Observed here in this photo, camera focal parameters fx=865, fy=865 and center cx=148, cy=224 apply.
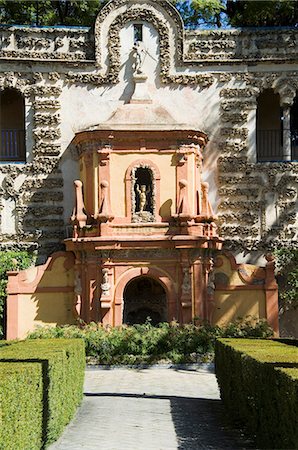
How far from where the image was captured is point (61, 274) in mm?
32469

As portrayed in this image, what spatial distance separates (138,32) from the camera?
117 ft

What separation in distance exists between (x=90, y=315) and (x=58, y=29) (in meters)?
11.9

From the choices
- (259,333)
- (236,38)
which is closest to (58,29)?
(236,38)

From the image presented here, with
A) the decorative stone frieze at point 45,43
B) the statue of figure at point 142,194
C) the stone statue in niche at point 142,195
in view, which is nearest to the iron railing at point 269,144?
the stone statue in niche at point 142,195

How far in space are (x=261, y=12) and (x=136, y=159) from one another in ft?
37.6

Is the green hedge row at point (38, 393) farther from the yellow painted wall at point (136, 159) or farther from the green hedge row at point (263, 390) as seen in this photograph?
the yellow painted wall at point (136, 159)

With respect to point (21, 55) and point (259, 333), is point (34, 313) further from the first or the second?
point (21, 55)

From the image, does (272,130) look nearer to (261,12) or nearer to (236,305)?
(261,12)

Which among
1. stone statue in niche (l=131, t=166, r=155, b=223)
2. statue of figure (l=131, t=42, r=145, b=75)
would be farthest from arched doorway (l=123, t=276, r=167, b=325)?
statue of figure (l=131, t=42, r=145, b=75)

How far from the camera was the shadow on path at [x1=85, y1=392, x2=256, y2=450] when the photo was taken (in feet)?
48.3

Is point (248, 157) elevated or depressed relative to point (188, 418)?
elevated

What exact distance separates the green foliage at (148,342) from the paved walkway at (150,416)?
6.94 ft

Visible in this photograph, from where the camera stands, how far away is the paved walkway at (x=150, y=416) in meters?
14.8

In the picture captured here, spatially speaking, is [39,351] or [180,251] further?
[180,251]
